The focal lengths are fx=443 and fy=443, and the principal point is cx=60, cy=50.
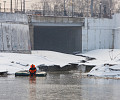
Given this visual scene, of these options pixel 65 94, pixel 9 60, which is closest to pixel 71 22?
pixel 9 60

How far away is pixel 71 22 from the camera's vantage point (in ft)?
283

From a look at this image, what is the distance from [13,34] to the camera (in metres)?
72.1

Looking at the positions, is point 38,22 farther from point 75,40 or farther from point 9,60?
point 9,60

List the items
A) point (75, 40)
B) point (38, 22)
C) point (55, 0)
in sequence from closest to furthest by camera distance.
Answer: point (38, 22), point (75, 40), point (55, 0)

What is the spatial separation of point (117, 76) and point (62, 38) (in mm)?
52120

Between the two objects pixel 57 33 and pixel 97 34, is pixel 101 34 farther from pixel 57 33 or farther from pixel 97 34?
pixel 57 33

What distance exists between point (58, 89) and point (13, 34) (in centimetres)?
3622

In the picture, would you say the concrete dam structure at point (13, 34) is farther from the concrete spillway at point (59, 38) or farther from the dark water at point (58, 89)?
the dark water at point (58, 89)

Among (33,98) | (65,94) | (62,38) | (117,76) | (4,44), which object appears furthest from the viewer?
(62,38)

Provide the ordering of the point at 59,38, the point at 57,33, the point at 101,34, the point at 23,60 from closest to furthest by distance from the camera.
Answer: the point at 23,60
the point at 101,34
the point at 57,33
the point at 59,38

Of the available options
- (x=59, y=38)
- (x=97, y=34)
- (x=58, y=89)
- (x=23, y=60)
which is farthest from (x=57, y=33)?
(x=58, y=89)

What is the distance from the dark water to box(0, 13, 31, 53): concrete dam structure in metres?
24.5

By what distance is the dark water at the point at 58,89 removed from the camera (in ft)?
106

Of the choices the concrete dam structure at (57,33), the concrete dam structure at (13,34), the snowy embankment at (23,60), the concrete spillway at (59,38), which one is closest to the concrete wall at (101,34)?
the concrete dam structure at (57,33)
